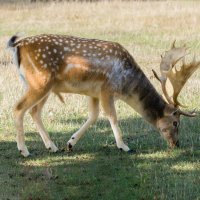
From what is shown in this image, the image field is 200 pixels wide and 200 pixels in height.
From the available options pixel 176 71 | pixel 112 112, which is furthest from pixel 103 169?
pixel 176 71

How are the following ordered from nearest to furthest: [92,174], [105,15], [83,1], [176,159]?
[92,174], [176,159], [105,15], [83,1]

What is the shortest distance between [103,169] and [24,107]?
4.75 ft

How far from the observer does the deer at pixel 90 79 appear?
997cm

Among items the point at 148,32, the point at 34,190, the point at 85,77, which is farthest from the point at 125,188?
the point at 148,32

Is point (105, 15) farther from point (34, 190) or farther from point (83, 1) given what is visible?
point (34, 190)

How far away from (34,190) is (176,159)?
2.31m

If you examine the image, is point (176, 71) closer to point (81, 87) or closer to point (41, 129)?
point (81, 87)

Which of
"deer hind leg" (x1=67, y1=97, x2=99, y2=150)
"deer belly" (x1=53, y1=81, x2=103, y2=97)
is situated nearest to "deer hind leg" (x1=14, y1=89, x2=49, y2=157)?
"deer belly" (x1=53, y1=81, x2=103, y2=97)

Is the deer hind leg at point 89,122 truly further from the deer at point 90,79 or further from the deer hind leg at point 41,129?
the deer hind leg at point 41,129

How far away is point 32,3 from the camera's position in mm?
33250

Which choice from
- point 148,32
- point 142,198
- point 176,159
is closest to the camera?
point 142,198

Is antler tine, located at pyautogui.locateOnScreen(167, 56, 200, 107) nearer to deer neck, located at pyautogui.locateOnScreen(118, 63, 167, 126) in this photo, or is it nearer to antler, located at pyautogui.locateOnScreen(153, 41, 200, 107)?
antler, located at pyautogui.locateOnScreen(153, 41, 200, 107)

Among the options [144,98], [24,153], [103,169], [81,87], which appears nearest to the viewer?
[103,169]

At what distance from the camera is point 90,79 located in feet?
33.6
